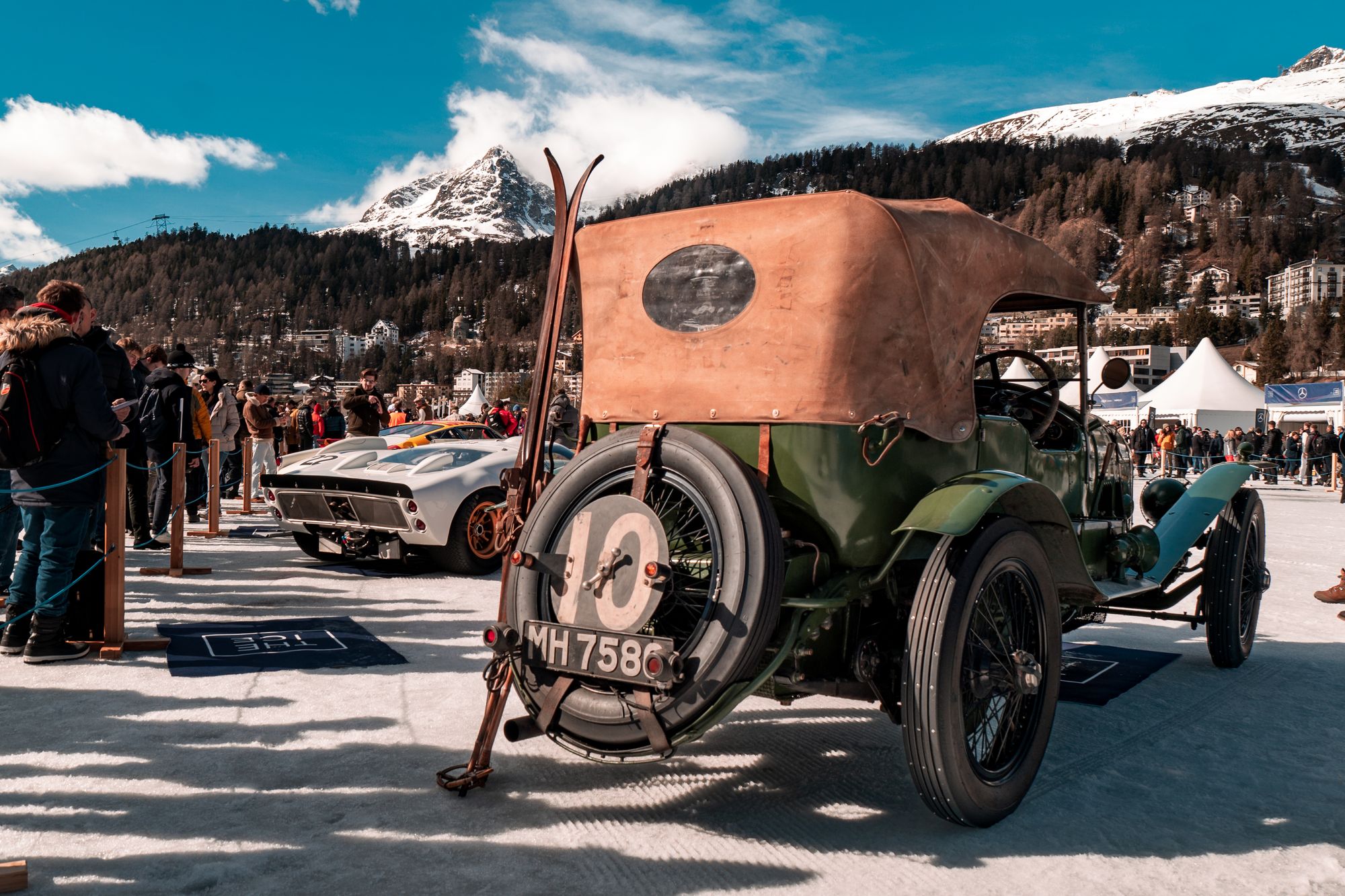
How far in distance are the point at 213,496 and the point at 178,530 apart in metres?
3.05

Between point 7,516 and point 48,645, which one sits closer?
point 48,645

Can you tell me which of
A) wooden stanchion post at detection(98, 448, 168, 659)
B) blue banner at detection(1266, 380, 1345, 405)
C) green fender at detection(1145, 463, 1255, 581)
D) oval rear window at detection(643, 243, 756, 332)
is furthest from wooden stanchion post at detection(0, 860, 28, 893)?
blue banner at detection(1266, 380, 1345, 405)

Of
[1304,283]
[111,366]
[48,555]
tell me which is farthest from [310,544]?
[1304,283]

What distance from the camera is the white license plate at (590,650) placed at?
9.79 ft

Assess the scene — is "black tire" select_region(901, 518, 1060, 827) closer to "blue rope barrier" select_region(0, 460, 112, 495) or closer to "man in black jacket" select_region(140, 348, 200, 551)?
"blue rope barrier" select_region(0, 460, 112, 495)

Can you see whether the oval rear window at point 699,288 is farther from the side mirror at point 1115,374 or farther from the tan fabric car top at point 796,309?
the side mirror at point 1115,374

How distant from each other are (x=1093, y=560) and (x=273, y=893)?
157 inches

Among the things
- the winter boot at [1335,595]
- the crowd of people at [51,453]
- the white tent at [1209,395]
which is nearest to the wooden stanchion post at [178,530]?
the crowd of people at [51,453]

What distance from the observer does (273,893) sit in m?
2.57

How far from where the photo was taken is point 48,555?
197 inches

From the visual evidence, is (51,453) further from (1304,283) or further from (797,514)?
(1304,283)

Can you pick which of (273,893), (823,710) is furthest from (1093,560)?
(273,893)

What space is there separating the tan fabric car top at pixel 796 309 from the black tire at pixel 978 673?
0.54 meters

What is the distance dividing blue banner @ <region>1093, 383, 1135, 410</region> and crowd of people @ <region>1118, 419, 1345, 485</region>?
4447mm
